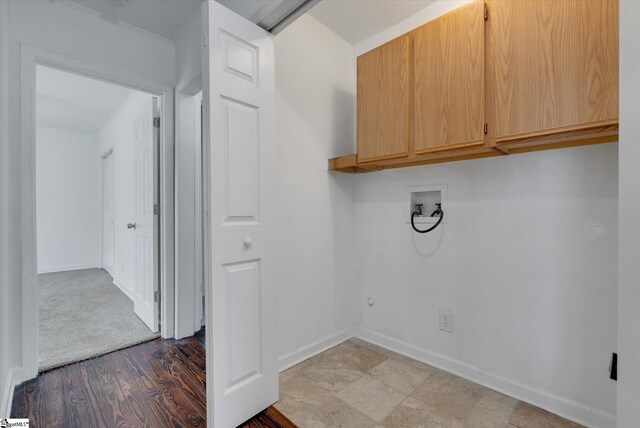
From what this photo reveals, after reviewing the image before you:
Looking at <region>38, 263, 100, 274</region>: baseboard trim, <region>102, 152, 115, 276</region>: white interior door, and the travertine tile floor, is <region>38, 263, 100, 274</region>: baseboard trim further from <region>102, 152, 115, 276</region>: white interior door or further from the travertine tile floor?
the travertine tile floor

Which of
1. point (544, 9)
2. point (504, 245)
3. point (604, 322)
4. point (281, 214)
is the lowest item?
point (604, 322)

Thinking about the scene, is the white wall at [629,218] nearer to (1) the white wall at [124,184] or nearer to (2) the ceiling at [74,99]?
(1) the white wall at [124,184]

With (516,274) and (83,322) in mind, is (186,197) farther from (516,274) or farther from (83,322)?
(516,274)

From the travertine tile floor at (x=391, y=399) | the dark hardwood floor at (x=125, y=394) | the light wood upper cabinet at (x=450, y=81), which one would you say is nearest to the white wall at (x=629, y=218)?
the light wood upper cabinet at (x=450, y=81)

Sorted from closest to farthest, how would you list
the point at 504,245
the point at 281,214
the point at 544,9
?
1. the point at 544,9
2. the point at 504,245
3. the point at 281,214

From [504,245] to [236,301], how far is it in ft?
5.19

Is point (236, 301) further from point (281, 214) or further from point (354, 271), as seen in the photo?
point (354, 271)

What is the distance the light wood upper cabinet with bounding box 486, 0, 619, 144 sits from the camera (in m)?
1.21

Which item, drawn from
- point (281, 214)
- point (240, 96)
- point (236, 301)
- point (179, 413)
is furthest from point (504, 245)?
point (179, 413)

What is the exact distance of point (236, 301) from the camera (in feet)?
4.83

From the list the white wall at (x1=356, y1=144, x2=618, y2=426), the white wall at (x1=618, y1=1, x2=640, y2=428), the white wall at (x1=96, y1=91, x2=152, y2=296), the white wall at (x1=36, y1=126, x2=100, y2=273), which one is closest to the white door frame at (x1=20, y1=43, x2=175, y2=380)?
the white wall at (x1=96, y1=91, x2=152, y2=296)

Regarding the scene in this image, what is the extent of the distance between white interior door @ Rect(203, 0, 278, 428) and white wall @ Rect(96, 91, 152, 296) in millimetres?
2119

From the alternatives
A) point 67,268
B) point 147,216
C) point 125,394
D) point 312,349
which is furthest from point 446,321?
point 67,268

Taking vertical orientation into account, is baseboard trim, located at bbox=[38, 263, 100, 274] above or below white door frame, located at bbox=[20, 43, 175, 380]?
below
